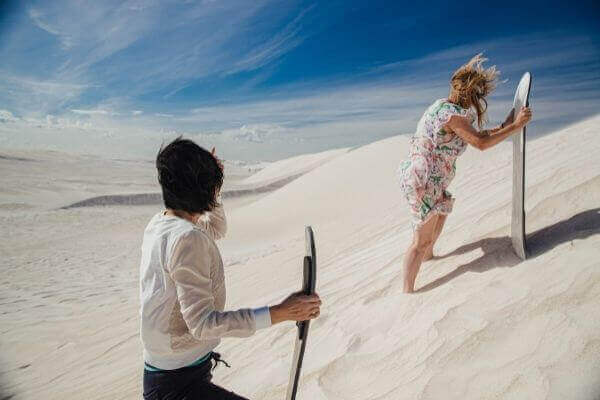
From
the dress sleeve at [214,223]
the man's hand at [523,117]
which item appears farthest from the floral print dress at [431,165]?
the dress sleeve at [214,223]

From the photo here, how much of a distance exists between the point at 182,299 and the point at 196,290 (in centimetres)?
6

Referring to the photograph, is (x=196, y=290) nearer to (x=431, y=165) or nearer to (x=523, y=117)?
(x=431, y=165)

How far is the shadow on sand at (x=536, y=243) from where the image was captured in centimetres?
288

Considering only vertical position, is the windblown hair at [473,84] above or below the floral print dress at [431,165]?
above

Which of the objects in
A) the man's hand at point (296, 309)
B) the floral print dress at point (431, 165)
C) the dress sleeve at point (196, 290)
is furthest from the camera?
the floral print dress at point (431, 165)

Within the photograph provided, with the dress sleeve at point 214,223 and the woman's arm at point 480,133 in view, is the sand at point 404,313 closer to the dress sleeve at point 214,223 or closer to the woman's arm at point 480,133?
the woman's arm at point 480,133

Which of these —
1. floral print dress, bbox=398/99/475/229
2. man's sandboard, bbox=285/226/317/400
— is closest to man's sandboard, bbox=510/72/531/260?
floral print dress, bbox=398/99/475/229

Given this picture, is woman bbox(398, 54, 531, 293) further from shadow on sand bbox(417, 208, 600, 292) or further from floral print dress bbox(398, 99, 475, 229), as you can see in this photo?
shadow on sand bbox(417, 208, 600, 292)

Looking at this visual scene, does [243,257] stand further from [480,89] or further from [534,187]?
[480,89]

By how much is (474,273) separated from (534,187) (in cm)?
166

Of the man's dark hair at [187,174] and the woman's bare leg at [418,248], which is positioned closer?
the man's dark hair at [187,174]

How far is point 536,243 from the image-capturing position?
302cm

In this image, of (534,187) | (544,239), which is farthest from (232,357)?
(534,187)

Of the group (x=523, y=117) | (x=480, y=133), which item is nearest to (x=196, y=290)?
(x=480, y=133)
